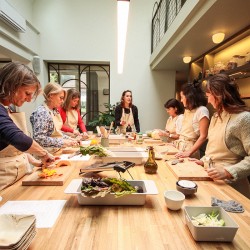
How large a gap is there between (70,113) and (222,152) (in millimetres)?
2559

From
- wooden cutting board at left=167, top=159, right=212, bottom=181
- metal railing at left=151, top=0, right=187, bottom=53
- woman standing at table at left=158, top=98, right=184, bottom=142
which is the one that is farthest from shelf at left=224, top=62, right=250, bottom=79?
wooden cutting board at left=167, top=159, right=212, bottom=181

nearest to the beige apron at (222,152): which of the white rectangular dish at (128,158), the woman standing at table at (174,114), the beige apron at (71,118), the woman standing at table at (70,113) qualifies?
the white rectangular dish at (128,158)

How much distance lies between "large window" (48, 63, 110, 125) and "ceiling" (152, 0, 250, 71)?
202 cm

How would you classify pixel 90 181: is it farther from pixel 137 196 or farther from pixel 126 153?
pixel 126 153

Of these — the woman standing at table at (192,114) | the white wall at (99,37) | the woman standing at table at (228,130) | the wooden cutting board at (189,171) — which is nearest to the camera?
the wooden cutting board at (189,171)

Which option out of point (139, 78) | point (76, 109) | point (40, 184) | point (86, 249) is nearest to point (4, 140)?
point (40, 184)

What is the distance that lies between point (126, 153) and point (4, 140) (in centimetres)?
96

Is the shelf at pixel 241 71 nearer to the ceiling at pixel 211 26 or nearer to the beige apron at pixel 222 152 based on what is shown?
the ceiling at pixel 211 26

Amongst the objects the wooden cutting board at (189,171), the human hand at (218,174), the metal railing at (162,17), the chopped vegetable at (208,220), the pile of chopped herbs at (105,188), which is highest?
the metal railing at (162,17)

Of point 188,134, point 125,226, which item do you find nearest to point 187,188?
point 125,226

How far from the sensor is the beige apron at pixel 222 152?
1.54 m

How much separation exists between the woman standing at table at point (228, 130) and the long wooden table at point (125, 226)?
0.44 metres

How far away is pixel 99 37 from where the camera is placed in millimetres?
5344

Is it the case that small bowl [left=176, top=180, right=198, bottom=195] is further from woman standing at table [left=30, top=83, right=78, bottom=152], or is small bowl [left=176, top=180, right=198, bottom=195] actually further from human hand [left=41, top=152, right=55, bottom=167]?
woman standing at table [left=30, top=83, right=78, bottom=152]
